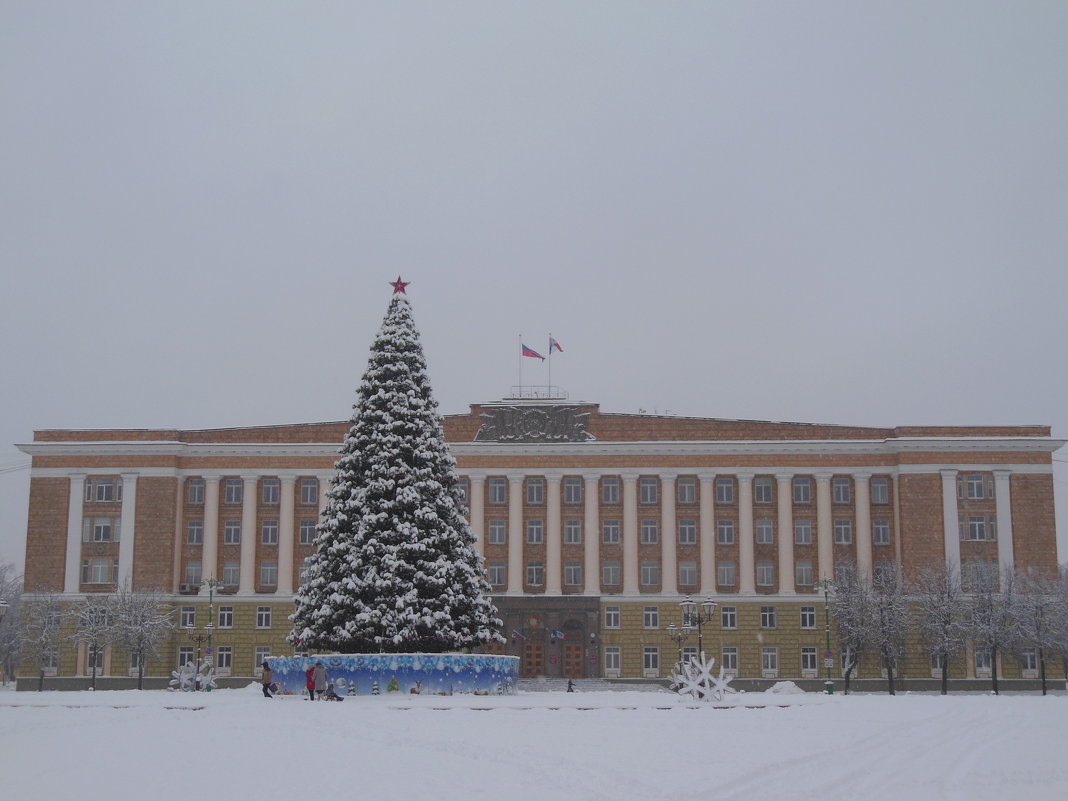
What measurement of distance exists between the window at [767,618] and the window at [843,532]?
5195mm

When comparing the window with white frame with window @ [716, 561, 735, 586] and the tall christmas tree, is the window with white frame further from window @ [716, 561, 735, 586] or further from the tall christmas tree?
the tall christmas tree

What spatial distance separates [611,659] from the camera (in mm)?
71188

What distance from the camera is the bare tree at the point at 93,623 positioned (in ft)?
225

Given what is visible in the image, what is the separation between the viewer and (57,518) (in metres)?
73.2

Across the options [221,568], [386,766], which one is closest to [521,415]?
[221,568]

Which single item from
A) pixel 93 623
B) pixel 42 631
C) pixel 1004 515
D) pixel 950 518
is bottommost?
pixel 42 631

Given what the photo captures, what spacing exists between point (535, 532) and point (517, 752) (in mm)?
48898

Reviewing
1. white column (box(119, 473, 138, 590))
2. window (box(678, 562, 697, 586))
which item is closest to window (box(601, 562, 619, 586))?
window (box(678, 562, 697, 586))

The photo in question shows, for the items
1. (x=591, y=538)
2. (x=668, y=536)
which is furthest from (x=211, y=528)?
(x=668, y=536)

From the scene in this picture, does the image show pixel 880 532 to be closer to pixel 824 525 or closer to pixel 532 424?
pixel 824 525

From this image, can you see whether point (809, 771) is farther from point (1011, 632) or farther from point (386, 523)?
point (1011, 632)

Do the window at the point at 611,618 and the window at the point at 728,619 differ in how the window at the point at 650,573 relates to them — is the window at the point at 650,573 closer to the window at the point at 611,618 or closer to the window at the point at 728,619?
the window at the point at 611,618

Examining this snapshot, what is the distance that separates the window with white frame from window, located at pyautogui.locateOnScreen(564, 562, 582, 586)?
4.90 meters

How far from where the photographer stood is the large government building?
7119 cm
